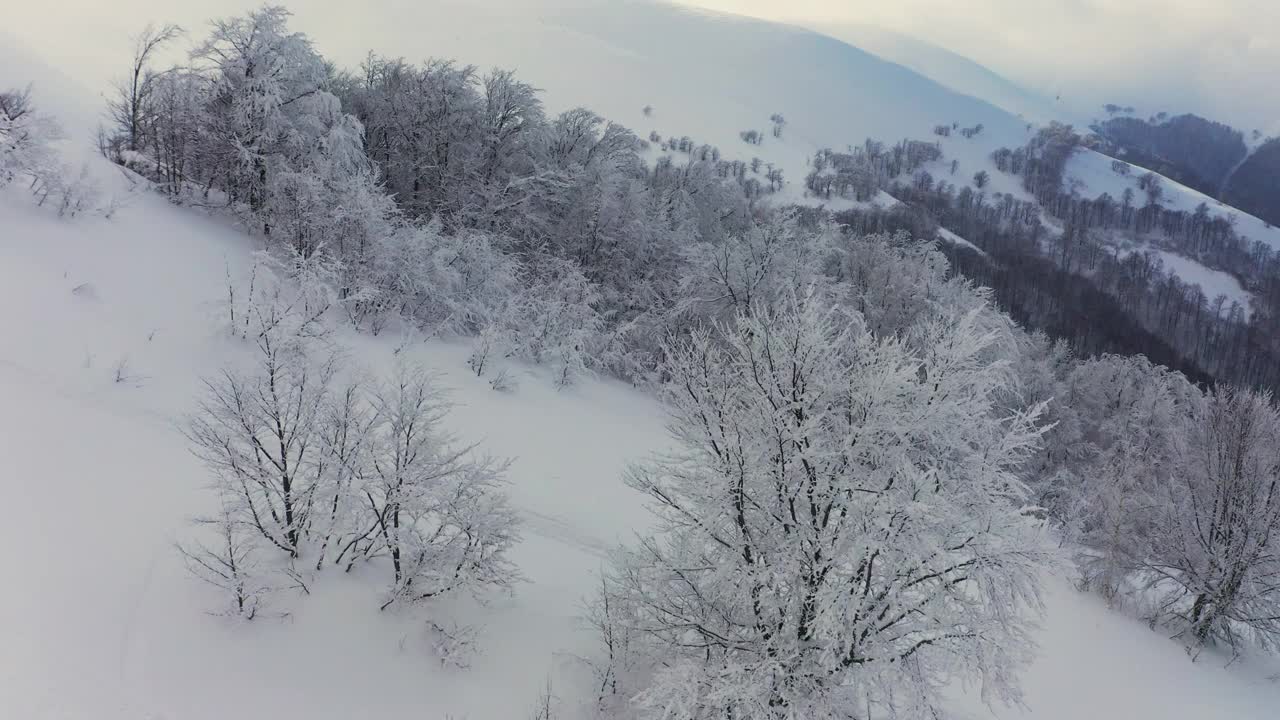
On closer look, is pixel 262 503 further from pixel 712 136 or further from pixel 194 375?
pixel 712 136

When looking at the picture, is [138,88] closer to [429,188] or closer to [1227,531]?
[429,188]

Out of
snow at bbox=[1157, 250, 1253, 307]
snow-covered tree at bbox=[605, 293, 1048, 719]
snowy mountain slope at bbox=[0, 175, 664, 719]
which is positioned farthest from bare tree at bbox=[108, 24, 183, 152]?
snow at bbox=[1157, 250, 1253, 307]

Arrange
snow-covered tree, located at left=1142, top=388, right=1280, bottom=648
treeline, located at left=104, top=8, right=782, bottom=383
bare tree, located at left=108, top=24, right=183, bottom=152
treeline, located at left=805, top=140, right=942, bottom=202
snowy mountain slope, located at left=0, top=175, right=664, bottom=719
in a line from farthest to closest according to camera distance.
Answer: treeline, located at left=805, top=140, right=942, bottom=202, bare tree, located at left=108, top=24, right=183, bottom=152, treeline, located at left=104, top=8, right=782, bottom=383, snow-covered tree, located at left=1142, top=388, right=1280, bottom=648, snowy mountain slope, located at left=0, top=175, right=664, bottom=719

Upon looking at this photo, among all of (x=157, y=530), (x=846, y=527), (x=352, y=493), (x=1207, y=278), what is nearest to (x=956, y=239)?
(x=1207, y=278)

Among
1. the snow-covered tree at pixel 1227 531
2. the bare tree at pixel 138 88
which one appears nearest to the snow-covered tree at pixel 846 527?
the snow-covered tree at pixel 1227 531

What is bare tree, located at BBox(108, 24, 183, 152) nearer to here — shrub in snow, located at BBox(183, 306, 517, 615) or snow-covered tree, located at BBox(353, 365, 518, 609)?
shrub in snow, located at BBox(183, 306, 517, 615)

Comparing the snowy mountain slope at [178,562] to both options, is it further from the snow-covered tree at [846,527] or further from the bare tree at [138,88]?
the bare tree at [138,88]
